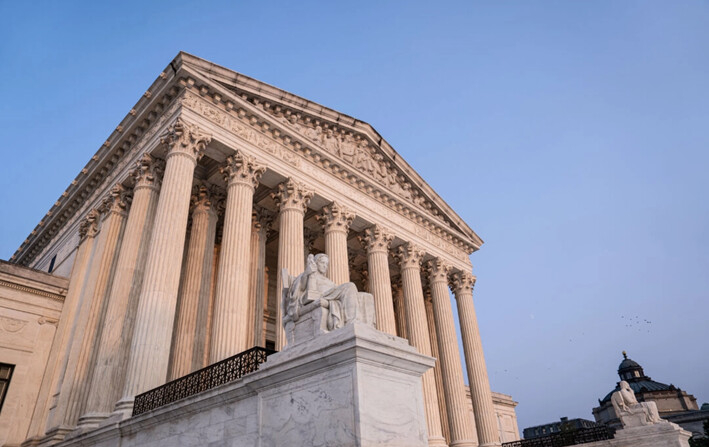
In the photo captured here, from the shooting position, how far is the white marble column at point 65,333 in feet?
56.9

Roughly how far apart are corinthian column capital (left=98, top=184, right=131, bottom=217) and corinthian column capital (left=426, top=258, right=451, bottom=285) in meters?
16.8

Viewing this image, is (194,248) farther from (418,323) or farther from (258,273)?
(418,323)

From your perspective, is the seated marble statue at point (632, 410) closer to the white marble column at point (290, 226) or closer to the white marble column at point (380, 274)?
the white marble column at point (380, 274)

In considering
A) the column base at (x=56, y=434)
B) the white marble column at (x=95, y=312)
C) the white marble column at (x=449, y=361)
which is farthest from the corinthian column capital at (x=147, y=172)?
the white marble column at (x=449, y=361)

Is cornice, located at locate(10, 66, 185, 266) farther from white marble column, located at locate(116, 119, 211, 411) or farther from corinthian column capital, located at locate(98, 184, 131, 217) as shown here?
white marble column, located at locate(116, 119, 211, 411)

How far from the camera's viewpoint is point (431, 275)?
28.1m

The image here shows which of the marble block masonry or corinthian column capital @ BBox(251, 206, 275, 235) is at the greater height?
corinthian column capital @ BBox(251, 206, 275, 235)

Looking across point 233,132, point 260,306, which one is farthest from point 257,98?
point 260,306

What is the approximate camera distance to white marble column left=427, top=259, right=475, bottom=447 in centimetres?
2333

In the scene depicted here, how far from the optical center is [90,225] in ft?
69.0

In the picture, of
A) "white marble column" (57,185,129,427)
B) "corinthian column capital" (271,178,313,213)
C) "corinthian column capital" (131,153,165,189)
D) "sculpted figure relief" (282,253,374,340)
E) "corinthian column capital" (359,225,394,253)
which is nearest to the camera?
"sculpted figure relief" (282,253,374,340)

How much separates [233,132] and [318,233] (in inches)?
348

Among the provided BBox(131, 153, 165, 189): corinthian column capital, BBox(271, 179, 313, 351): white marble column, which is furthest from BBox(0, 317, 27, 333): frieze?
BBox(271, 179, 313, 351): white marble column

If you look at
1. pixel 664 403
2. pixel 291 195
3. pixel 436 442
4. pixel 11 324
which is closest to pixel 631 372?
pixel 664 403
